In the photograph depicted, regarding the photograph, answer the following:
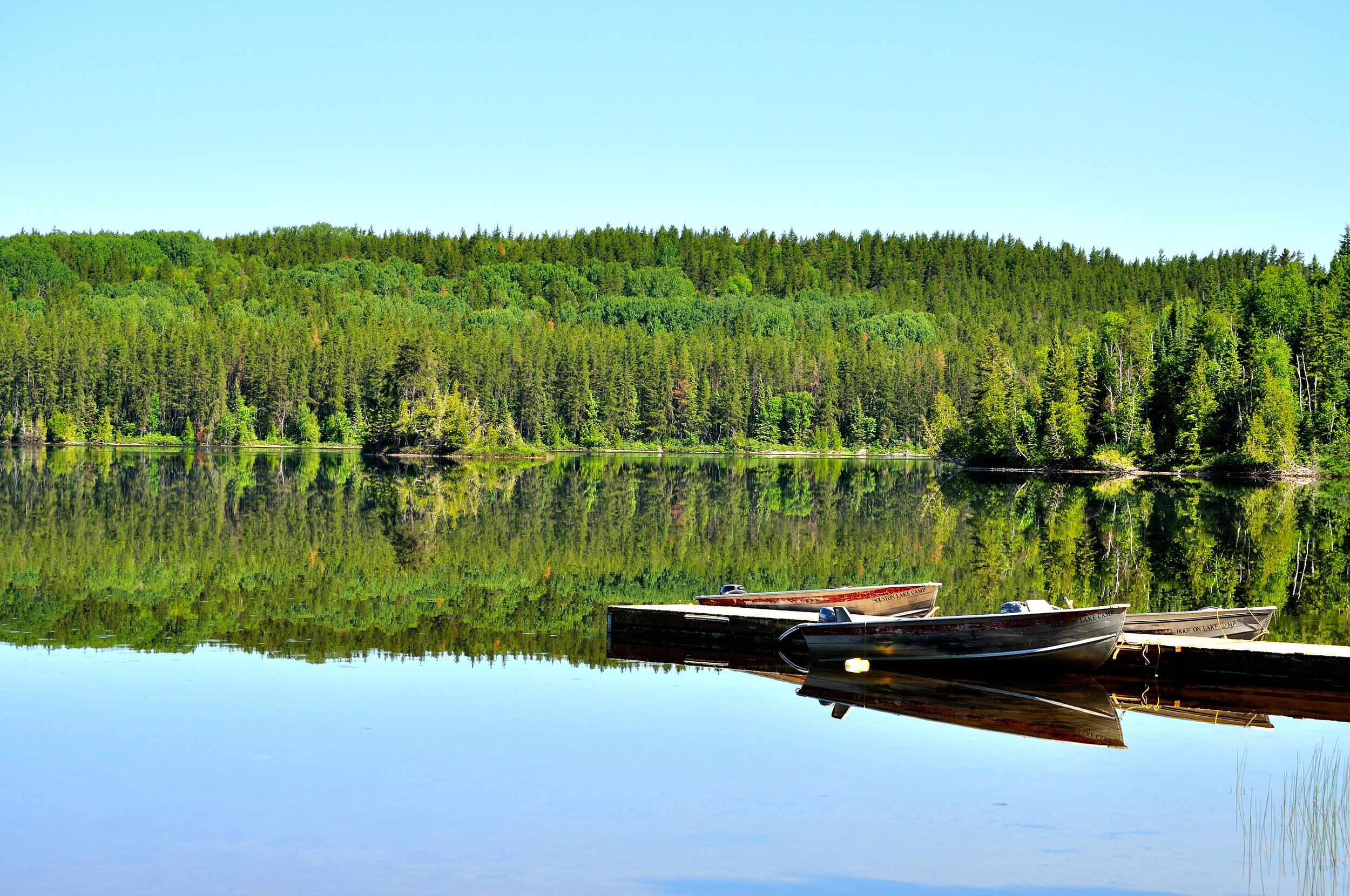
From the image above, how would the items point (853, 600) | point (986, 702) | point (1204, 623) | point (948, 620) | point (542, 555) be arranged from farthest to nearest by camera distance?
point (542, 555)
point (853, 600)
point (1204, 623)
point (948, 620)
point (986, 702)

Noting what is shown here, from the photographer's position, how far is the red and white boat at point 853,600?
86.9 ft

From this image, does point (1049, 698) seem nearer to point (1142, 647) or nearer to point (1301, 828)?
point (1142, 647)

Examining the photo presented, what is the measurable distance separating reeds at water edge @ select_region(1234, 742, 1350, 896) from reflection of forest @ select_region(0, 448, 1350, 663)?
10649 mm

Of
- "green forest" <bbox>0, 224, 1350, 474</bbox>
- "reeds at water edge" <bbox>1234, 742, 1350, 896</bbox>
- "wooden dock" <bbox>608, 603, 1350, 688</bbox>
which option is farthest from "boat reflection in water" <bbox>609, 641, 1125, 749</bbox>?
"green forest" <bbox>0, 224, 1350, 474</bbox>

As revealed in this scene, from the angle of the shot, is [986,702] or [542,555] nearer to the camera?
[986,702]

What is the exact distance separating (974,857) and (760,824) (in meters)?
2.29

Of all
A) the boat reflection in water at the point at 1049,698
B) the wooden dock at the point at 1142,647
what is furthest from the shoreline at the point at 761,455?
the boat reflection in water at the point at 1049,698

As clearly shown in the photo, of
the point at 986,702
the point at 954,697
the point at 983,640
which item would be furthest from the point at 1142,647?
the point at 954,697

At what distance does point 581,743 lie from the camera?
1736 centimetres

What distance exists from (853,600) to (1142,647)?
6.29 metres

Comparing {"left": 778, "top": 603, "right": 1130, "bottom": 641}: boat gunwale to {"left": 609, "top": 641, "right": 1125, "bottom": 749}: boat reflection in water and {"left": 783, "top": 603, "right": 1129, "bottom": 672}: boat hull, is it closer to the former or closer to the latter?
{"left": 783, "top": 603, "right": 1129, "bottom": 672}: boat hull

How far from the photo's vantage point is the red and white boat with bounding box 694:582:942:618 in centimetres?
2650

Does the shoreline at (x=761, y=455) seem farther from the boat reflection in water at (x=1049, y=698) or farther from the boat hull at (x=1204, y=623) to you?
the boat reflection in water at (x=1049, y=698)

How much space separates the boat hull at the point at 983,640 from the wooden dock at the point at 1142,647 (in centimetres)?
99
